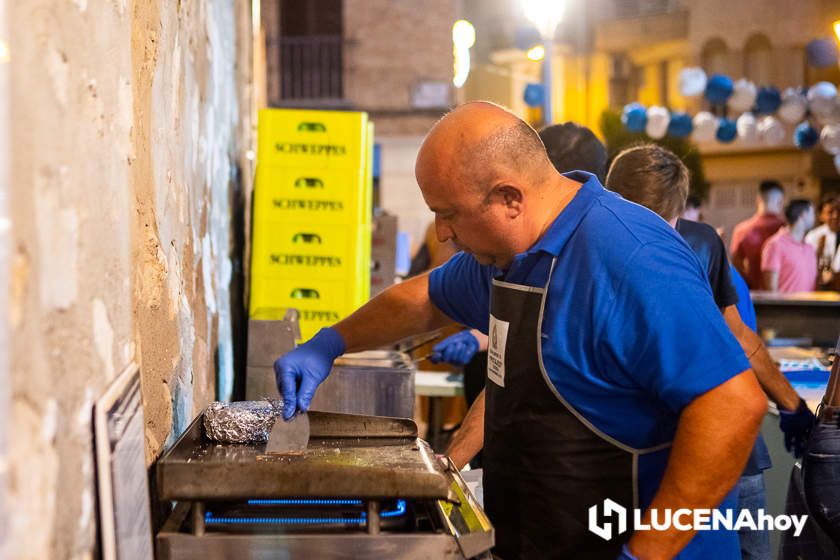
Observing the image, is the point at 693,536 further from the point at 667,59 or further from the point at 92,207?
the point at 667,59

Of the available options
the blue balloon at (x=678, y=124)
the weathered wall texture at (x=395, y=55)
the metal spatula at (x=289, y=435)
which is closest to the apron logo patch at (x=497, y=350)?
the metal spatula at (x=289, y=435)

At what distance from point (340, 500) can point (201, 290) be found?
1325 mm

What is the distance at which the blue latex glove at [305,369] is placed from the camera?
2.11m

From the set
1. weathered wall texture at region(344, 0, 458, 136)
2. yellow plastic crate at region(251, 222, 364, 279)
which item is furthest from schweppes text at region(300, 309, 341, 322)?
weathered wall texture at region(344, 0, 458, 136)

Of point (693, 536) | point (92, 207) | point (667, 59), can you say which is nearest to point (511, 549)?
point (693, 536)

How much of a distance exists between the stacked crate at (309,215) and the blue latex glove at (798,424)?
72.5 inches

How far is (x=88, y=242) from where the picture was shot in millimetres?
1368

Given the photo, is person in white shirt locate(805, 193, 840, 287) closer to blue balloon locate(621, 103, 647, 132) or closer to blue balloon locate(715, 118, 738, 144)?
blue balloon locate(621, 103, 647, 132)

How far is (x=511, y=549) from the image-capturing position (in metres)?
2.01

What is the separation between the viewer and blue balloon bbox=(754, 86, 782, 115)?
11.1m

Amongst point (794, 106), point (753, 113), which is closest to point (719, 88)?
point (794, 106)

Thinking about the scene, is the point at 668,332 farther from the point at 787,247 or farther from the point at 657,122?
Answer: the point at 657,122

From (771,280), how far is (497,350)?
6036mm

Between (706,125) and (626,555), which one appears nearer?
(626,555)
